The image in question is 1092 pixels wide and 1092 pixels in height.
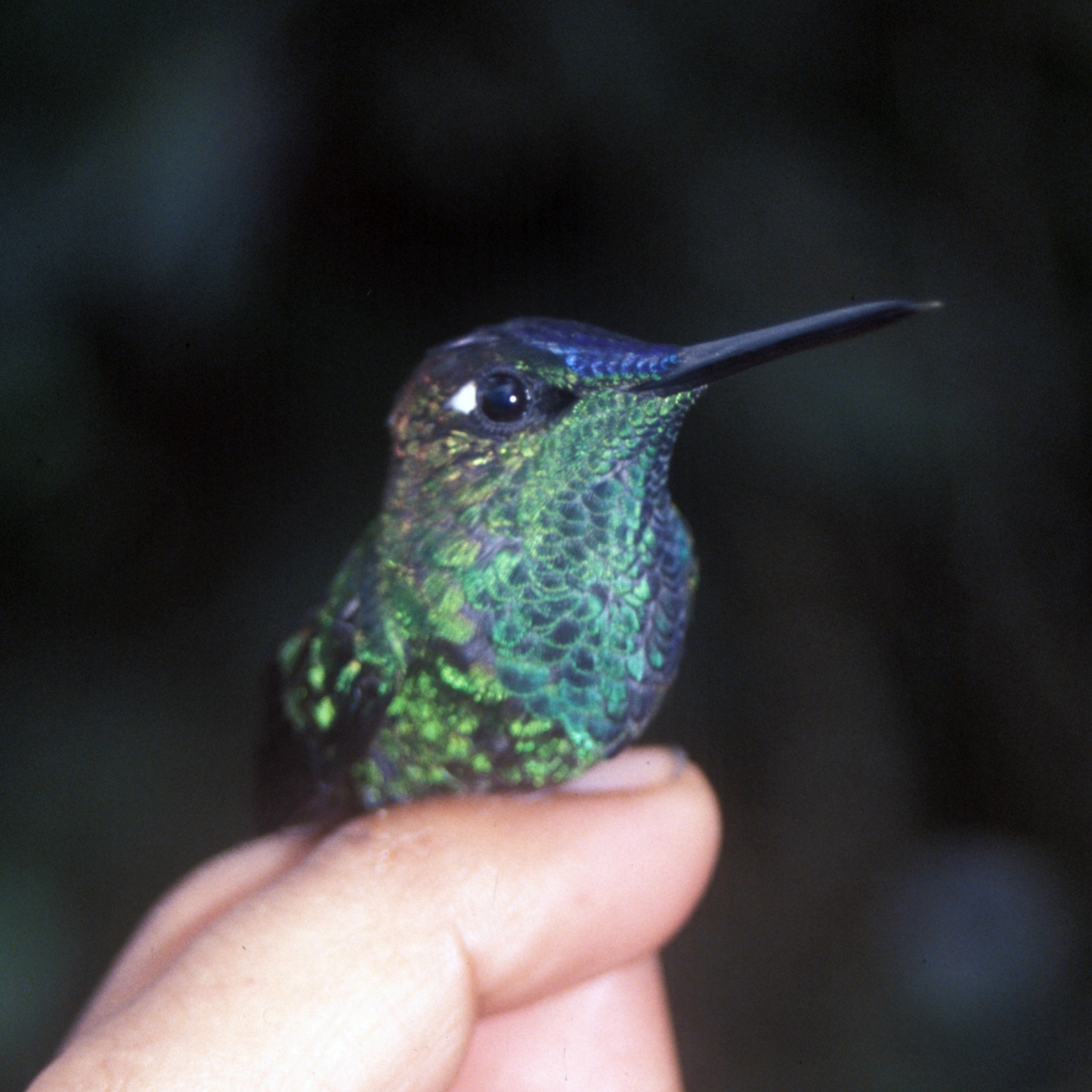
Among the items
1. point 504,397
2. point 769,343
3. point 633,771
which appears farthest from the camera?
point 633,771

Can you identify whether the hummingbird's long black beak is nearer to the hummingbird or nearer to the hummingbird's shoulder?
the hummingbird

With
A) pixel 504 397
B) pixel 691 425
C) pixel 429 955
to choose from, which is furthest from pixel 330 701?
pixel 691 425

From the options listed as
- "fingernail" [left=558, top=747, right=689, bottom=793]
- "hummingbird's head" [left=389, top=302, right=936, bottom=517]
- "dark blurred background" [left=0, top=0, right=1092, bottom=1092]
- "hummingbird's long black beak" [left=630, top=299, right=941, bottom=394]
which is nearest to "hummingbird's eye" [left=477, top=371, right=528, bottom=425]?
"hummingbird's head" [left=389, top=302, right=936, bottom=517]

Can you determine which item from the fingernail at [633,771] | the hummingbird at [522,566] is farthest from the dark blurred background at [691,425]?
the hummingbird at [522,566]

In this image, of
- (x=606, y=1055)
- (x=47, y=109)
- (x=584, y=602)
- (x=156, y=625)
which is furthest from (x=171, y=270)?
(x=606, y=1055)

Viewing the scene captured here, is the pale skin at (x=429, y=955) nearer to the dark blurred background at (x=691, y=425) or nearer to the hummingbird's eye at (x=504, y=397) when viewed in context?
the dark blurred background at (x=691, y=425)

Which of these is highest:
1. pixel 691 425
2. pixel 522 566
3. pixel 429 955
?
pixel 691 425

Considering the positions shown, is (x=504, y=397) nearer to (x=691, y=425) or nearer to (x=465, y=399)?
(x=465, y=399)
